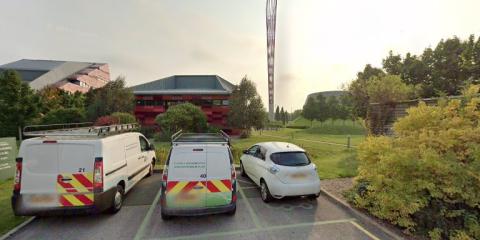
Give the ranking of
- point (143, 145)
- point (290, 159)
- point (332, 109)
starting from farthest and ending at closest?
1. point (332, 109)
2. point (143, 145)
3. point (290, 159)

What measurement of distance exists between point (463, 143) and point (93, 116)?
31272mm

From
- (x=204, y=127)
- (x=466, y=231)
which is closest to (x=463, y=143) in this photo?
(x=466, y=231)

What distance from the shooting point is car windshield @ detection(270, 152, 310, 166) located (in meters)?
5.83

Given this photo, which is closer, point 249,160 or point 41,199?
point 41,199

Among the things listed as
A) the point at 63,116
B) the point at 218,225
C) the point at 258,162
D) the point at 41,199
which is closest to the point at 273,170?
the point at 258,162

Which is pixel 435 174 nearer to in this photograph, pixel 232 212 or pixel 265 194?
pixel 265 194

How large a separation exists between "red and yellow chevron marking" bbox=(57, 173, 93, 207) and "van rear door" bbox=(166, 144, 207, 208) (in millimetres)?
1678

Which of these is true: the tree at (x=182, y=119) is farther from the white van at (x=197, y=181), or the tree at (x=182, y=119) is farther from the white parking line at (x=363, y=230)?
the white parking line at (x=363, y=230)

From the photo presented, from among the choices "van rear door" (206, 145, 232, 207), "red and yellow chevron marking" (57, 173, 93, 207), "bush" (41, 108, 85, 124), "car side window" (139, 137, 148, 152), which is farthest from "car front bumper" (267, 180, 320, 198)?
"bush" (41, 108, 85, 124)

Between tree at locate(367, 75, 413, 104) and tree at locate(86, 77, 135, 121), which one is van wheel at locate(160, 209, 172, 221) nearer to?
tree at locate(367, 75, 413, 104)

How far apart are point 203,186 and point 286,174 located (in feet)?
7.27

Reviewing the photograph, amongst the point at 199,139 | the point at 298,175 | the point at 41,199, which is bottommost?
the point at 41,199

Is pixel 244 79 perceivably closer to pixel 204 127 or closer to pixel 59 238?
pixel 204 127

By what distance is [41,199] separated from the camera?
14.4ft
